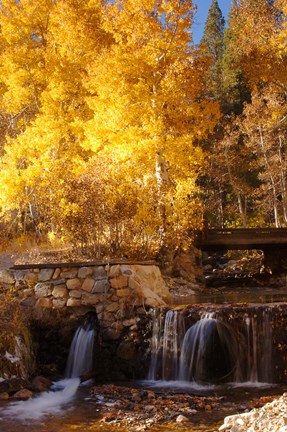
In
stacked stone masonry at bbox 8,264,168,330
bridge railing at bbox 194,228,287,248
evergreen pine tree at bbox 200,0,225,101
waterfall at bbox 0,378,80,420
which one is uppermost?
evergreen pine tree at bbox 200,0,225,101

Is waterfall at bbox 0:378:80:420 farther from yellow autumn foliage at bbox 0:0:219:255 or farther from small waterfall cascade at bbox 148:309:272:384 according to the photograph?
yellow autumn foliage at bbox 0:0:219:255

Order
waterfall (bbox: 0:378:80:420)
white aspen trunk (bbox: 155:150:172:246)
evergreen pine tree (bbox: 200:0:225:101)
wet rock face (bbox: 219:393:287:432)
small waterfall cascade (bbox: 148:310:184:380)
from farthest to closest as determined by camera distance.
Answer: evergreen pine tree (bbox: 200:0:225:101)
white aspen trunk (bbox: 155:150:172:246)
small waterfall cascade (bbox: 148:310:184:380)
waterfall (bbox: 0:378:80:420)
wet rock face (bbox: 219:393:287:432)

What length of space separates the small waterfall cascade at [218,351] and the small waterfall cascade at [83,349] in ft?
3.88

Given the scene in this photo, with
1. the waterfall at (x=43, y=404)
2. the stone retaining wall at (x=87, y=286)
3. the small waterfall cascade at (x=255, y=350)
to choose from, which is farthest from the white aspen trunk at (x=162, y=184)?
the waterfall at (x=43, y=404)

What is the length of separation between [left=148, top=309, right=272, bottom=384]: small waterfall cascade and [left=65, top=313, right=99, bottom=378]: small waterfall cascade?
1184 mm

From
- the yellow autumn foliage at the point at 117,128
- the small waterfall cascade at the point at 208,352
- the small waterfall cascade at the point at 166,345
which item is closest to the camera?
the small waterfall cascade at the point at 208,352

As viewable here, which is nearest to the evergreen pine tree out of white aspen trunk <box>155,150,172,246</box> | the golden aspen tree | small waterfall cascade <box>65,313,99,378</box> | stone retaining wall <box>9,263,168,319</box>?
the golden aspen tree

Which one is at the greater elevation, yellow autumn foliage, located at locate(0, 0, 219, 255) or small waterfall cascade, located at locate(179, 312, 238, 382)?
yellow autumn foliage, located at locate(0, 0, 219, 255)

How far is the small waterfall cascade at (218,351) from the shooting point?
27.6 feet

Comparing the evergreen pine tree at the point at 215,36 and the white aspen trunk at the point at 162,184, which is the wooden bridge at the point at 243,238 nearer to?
the white aspen trunk at the point at 162,184

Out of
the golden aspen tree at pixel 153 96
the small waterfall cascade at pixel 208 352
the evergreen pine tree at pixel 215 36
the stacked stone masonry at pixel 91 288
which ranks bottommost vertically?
the small waterfall cascade at pixel 208 352

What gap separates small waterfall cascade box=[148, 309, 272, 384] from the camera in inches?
332

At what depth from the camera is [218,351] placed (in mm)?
8633

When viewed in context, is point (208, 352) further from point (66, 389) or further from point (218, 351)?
point (66, 389)
